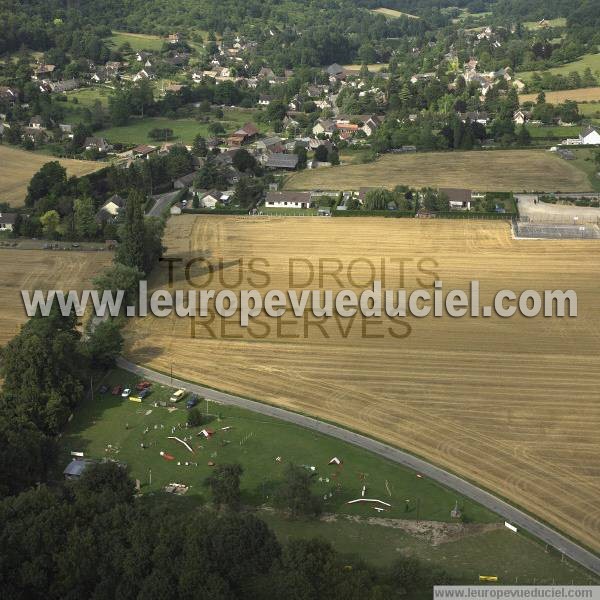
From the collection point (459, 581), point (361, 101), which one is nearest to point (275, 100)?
point (361, 101)

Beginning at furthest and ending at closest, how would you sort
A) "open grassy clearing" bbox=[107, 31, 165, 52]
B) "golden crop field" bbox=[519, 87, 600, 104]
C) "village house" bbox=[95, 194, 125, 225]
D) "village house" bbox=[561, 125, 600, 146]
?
"open grassy clearing" bbox=[107, 31, 165, 52] → "golden crop field" bbox=[519, 87, 600, 104] → "village house" bbox=[561, 125, 600, 146] → "village house" bbox=[95, 194, 125, 225]

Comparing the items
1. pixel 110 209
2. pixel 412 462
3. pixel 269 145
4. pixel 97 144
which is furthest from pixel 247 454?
pixel 97 144

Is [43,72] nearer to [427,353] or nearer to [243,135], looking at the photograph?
[243,135]

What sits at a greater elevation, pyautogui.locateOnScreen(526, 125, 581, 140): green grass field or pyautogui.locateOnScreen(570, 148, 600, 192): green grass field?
pyautogui.locateOnScreen(526, 125, 581, 140): green grass field

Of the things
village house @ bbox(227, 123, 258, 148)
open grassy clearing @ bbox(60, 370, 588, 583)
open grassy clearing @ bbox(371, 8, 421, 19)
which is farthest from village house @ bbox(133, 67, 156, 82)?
open grassy clearing @ bbox(60, 370, 588, 583)

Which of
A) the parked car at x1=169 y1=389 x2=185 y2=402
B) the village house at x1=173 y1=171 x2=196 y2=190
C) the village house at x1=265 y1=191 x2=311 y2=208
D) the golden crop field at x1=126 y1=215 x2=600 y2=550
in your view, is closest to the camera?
the golden crop field at x1=126 y1=215 x2=600 y2=550

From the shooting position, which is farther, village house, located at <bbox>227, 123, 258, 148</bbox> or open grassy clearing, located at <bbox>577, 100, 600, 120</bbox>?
open grassy clearing, located at <bbox>577, 100, 600, 120</bbox>

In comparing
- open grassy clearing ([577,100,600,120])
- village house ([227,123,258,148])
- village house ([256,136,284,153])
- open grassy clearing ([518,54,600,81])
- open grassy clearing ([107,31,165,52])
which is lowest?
village house ([256,136,284,153])

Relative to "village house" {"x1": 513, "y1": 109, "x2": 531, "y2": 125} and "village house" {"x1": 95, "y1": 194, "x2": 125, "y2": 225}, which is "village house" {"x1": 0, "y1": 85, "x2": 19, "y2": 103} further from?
"village house" {"x1": 513, "y1": 109, "x2": 531, "y2": 125}

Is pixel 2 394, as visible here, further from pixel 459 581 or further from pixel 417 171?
pixel 417 171
